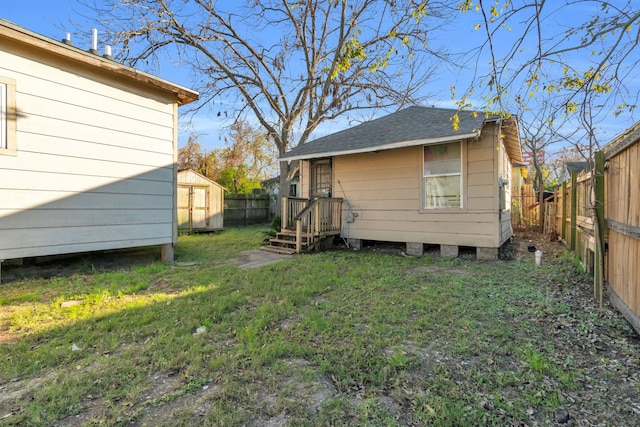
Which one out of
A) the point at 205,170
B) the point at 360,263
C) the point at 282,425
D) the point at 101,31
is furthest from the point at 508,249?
the point at 205,170

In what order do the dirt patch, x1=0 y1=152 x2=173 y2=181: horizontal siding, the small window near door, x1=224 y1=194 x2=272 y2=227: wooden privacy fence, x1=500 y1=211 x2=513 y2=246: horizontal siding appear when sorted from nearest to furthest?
1. x1=0 y1=152 x2=173 y2=181: horizontal siding
2. the dirt patch
3. x1=500 y1=211 x2=513 y2=246: horizontal siding
4. the small window near door
5. x1=224 y1=194 x2=272 y2=227: wooden privacy fence

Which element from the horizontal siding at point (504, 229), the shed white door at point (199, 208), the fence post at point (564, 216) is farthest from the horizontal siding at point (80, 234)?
the fence post at point (564, 216)

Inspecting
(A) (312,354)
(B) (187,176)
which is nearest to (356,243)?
(A) (312,354)

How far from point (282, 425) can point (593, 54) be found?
3.91 meters

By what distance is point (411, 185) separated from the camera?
280 inches

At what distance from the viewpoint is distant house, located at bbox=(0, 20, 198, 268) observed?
425cm

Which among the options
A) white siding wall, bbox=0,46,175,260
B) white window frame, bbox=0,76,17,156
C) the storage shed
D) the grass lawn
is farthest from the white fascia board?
the storage shed

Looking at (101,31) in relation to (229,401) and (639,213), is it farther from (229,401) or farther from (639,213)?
(639,213)

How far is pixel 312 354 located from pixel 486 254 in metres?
5.16

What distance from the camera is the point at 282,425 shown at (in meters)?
1.70

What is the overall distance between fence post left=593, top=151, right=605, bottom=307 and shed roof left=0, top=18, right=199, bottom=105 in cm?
652

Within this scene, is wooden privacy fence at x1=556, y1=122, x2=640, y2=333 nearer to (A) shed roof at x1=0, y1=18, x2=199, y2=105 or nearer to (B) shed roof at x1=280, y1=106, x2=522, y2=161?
(B) shed roof at x1=280, y1=106, x2=522, y2=161

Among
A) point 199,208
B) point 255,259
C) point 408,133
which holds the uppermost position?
point 408,133

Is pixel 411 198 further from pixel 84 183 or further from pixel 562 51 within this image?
pixel 84 183
